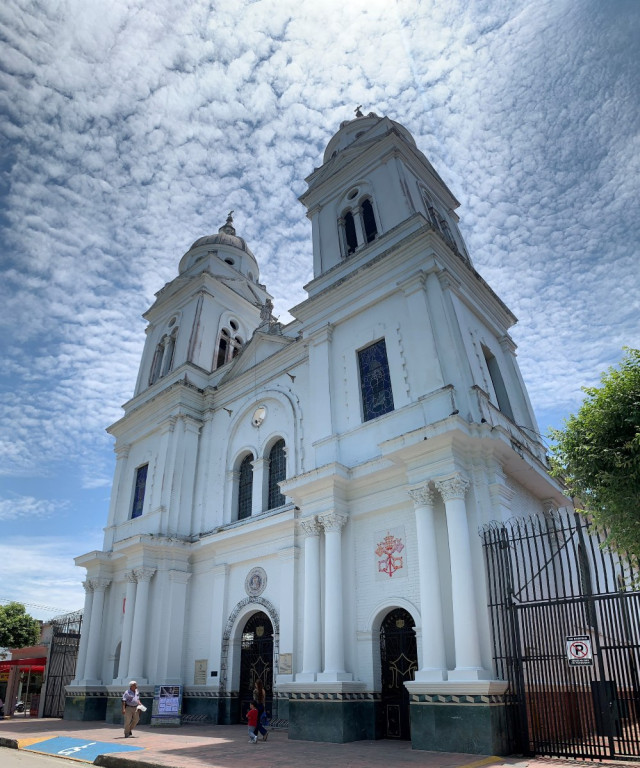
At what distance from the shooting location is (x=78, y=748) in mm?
11617

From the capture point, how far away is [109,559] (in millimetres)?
20312

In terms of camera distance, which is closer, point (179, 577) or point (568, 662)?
point (568, 662)

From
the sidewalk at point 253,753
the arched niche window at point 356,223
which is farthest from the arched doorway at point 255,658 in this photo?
the arched niche window at point 356,223

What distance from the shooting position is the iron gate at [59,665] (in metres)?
21.6

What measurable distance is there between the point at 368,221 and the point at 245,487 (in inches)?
382

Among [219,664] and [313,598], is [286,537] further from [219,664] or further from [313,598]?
[219,664]

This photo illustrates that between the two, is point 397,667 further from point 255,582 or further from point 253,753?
point 255,582

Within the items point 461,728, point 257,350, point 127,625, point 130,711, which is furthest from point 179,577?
point 461,728

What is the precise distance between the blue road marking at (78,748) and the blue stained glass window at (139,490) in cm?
882

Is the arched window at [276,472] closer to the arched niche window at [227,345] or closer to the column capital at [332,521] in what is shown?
the column capital at [332,521]

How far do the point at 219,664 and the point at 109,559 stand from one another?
248 inches

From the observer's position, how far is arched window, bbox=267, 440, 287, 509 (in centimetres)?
1745

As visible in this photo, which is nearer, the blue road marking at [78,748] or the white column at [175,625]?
the blue road marking at [78,748]

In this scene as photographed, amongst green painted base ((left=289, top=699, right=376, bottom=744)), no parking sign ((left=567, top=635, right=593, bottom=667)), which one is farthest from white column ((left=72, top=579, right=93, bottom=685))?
no parking sign ((left=567, top=635, right=593, bottom=667))
